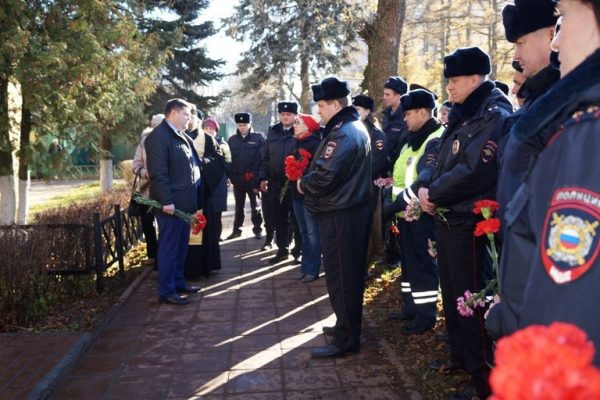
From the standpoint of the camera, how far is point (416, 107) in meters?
4.89

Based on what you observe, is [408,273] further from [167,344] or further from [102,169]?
[102,169]

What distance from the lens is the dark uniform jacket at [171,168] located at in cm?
596

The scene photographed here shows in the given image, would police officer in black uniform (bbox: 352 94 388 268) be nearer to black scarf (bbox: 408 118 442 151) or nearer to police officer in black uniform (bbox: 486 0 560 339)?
black scarf (bbox: 408 118 442 151)

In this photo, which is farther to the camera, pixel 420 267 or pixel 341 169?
pixel 420 267

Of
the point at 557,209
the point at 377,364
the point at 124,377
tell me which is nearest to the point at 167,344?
the point at 124,377

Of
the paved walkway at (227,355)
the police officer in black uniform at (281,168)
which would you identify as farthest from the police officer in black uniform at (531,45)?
the police officer in black uniform at (281,168)

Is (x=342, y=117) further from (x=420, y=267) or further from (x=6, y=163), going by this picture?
(x=6, y=163)

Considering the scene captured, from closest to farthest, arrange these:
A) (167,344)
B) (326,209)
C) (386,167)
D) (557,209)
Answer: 1. (557,209)
2. (326,209)
3. (167,344)
4. (386,167)

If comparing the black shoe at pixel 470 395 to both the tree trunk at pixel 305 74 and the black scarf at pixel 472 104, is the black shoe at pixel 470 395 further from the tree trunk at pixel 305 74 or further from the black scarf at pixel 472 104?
the tree trunk at pixel 305 74

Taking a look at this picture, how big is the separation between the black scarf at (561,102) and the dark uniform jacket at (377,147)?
500 centimetres

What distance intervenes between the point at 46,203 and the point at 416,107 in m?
17.6

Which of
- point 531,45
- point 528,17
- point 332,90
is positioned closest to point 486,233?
point 531,45

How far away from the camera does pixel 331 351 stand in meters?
4.60

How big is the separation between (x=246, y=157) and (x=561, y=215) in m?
8.48
